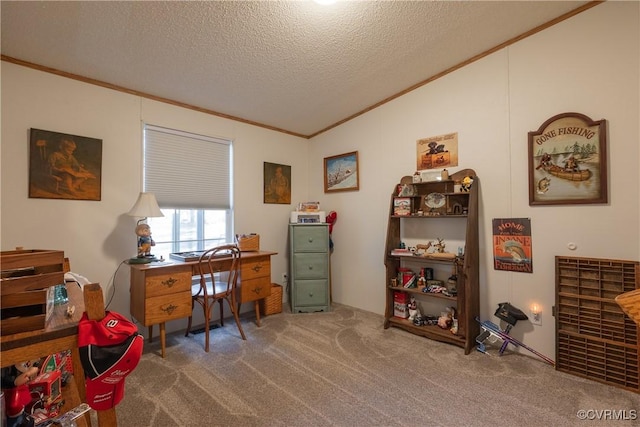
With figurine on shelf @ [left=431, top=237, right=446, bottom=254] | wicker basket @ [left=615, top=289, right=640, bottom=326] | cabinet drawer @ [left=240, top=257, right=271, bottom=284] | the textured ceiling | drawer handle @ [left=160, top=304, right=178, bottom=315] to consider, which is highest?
the textured ceiling

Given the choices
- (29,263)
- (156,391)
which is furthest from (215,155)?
(29,263)

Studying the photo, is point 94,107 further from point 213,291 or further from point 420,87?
point 420,87

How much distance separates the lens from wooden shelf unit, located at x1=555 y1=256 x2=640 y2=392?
1.95m

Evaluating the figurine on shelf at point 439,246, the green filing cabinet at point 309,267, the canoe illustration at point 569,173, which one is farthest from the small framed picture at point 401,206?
the canoe illustration at point 569,173

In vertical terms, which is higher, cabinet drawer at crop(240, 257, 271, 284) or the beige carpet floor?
cabinet drawer at crop(240, 257, 271, 284)

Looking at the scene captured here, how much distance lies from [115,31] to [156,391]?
245 cm

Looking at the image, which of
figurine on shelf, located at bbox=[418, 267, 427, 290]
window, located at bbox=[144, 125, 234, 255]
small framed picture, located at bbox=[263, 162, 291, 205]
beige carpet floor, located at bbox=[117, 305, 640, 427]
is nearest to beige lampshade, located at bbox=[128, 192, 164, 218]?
window, located at bbox=[144, 125, 234, 255]

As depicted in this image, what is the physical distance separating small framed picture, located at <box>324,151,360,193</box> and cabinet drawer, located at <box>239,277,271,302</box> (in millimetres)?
1532

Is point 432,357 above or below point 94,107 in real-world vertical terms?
below

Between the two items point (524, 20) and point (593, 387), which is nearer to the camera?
point (593, 387)

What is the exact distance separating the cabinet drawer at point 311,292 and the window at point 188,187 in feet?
3.36

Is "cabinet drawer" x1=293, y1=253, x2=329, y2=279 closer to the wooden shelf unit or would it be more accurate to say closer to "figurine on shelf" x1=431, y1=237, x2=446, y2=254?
"figurine on shelf" x1=431, y1=237, x2=446, y2=254

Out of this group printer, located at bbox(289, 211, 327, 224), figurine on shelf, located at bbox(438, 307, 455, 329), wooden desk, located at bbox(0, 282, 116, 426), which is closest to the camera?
wooden desk, located at bbox(0, 282, 116, 426)

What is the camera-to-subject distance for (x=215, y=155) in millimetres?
3350
